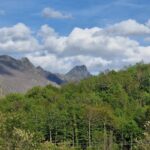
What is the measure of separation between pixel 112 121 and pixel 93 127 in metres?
8.81

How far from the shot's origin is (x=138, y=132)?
17088 cm

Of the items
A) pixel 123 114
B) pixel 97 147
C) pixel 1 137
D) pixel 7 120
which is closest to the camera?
pixel 1 137

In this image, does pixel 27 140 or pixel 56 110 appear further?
pixel 56 110

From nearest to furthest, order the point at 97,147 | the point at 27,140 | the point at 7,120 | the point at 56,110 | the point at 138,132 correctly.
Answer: the point at 27,140 < the point at 7,120 < the point at 97,147 < the point at 138,132 < the point at 56,110

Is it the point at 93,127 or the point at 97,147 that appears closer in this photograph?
the point at 97,147

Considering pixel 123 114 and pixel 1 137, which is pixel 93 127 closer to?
pixel 123 114

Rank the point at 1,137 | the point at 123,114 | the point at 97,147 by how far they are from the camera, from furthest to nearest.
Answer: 1. the point at 123,114
2. the point at 97,147
3. the point at 1,137

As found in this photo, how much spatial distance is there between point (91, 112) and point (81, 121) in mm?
4359

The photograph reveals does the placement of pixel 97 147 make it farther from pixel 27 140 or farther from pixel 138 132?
pixel 27 140

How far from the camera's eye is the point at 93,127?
17212 cm

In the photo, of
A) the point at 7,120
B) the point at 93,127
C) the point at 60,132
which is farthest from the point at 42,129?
the point at 7,120

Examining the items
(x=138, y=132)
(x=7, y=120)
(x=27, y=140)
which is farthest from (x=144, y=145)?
(x=138, y=132)

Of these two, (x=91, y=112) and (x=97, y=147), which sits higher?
(x=91, y=112)

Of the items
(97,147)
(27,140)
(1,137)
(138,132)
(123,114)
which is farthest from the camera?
(123,114)
